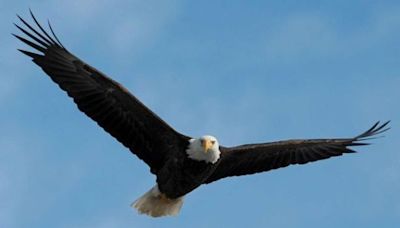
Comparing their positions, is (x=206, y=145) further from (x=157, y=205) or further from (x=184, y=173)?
(x=157, y=205)

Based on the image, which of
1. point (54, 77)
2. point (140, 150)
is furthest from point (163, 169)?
point (54, 77)

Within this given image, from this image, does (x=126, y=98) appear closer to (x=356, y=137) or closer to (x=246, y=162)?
(x=246, y=162)

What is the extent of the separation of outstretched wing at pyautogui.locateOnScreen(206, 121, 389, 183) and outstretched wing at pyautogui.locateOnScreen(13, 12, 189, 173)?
0.84 m

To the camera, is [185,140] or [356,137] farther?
[356,137]

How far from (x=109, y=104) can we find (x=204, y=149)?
129 centimetres

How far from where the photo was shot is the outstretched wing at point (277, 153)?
2014 centimetres

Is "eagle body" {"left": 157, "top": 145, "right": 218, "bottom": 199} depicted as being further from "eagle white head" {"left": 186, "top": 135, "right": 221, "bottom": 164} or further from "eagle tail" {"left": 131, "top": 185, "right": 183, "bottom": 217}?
"eagle tail" {"left": 131, "top": 185, "right": 183, "bottom": 217}

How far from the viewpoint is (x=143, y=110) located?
1936cm

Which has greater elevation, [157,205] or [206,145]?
[206,145]

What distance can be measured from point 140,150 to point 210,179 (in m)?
1.06

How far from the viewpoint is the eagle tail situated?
20031 mm

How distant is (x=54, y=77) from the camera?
62.8 feet

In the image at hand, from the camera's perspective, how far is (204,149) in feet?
62.9

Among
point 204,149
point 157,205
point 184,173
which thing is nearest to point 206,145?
point 204,149
